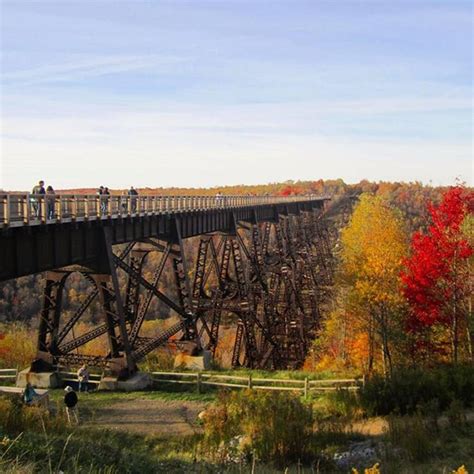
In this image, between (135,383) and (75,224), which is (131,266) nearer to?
(135,383)

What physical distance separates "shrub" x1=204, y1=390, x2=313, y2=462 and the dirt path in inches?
73.8

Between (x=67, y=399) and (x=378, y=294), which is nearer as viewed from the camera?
(x=67, y=399)

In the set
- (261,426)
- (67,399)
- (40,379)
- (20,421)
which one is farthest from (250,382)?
(20,421)

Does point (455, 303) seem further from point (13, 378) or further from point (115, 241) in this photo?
point (13, 378)

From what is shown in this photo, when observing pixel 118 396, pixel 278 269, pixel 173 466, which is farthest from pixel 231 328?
pixel 173 466

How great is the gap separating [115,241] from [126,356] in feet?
13.2

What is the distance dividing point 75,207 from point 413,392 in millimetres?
10862

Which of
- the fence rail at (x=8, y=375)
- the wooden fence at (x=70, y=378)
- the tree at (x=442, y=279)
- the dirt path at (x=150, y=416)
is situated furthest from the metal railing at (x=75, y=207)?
the tree at (x=442, y=279)

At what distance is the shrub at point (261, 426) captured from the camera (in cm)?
914

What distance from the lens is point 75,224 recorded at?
16000mm

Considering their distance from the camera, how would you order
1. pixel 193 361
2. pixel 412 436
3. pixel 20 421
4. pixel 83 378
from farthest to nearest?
pixel 193 361 → pixel 83 378 → pixel 20 421 → pixel 412 436

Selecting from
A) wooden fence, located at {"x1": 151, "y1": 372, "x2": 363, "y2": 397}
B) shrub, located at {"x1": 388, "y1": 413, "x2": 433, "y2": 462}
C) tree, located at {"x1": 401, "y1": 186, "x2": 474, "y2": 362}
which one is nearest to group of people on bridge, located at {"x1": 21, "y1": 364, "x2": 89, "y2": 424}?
wooden fence, located at {"x1": 151, "y1": 372, "x2": 363, "y2": 397}

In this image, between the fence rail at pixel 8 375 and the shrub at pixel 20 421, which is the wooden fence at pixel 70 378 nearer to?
the fence rail at pixel 8 375

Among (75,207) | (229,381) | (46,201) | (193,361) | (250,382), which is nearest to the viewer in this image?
(46,201)
